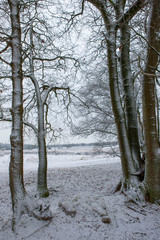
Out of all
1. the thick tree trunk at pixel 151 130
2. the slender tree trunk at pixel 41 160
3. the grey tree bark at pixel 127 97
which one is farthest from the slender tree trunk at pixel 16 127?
the thick tree trunk at pixel 151 130

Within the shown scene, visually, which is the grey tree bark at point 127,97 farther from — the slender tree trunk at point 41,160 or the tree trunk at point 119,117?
the slender tree trunk at point 41,160

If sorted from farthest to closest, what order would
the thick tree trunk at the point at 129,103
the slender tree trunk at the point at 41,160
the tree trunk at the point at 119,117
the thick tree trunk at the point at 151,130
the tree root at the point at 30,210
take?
the slender tree trunk at the point at 41,160 → the thick tree trunk at the point at 129,103 → the tree trunk at the point at 119,117 → the thick tree trunk at the point at 151,130 → the tree root at the point at 30,210

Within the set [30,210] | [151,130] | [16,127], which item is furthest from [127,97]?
[30,210]

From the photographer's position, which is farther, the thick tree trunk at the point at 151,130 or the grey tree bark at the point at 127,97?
the grey tree bark at the point at 127,97

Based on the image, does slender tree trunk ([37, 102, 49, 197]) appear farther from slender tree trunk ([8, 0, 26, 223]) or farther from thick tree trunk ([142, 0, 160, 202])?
thick tree trunk ([142, 0, 160, 202])

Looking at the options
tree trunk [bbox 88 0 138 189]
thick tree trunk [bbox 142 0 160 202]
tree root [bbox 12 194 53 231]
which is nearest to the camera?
tree root [bbox 12 194 53 231]

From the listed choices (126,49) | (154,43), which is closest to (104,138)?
(126,49)

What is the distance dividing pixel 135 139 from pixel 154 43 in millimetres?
2456

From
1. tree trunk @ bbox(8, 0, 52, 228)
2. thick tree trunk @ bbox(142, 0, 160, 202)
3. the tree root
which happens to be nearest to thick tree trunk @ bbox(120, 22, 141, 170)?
thick tree trunk @ bbox(142, 0, 160, 202)

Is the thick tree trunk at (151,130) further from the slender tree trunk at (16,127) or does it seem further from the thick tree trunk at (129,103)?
the slender tree trunk at (16,127)

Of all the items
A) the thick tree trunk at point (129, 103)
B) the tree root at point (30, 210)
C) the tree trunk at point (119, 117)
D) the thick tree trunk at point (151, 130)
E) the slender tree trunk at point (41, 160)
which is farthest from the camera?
the slender tree trunk at point (41, 160)

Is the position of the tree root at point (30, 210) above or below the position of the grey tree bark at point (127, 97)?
below

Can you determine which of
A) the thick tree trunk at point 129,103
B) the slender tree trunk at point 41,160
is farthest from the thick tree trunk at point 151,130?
the slender tree trunk at point 41,160

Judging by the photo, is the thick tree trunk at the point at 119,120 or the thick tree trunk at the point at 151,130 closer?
the thick tree trunk at the point at 151,130
